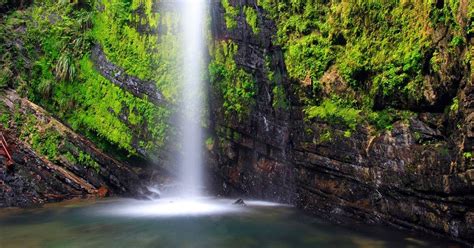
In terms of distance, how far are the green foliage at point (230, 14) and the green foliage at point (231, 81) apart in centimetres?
36

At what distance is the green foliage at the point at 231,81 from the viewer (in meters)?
9.29

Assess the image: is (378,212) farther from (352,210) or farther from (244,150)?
(244,150)

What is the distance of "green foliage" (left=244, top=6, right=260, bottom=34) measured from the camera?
9102mm

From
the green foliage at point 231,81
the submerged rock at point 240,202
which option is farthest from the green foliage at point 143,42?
the submerged rock at point 240,202

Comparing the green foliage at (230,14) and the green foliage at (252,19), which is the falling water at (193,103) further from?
the green foliage at (252,19)

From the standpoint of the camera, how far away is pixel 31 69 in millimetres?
12281

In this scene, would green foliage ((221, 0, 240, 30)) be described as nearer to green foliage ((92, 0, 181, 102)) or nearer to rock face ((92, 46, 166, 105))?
green foliage ((92, 0, 181, 102))

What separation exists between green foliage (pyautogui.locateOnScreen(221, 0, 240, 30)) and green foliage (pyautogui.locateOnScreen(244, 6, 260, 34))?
1.01ft

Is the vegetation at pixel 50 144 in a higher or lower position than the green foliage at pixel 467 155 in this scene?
lower

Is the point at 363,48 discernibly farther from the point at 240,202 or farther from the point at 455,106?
the point at 240,202

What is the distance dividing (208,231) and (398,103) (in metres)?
3.53

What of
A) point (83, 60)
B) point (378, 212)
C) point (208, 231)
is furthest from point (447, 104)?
point (83, 60)

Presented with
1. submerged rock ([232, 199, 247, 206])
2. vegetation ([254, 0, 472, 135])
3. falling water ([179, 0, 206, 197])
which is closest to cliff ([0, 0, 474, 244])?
vegetation ([254, 0, 472, 135])

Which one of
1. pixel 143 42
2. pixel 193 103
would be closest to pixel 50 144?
pixel 143 42
